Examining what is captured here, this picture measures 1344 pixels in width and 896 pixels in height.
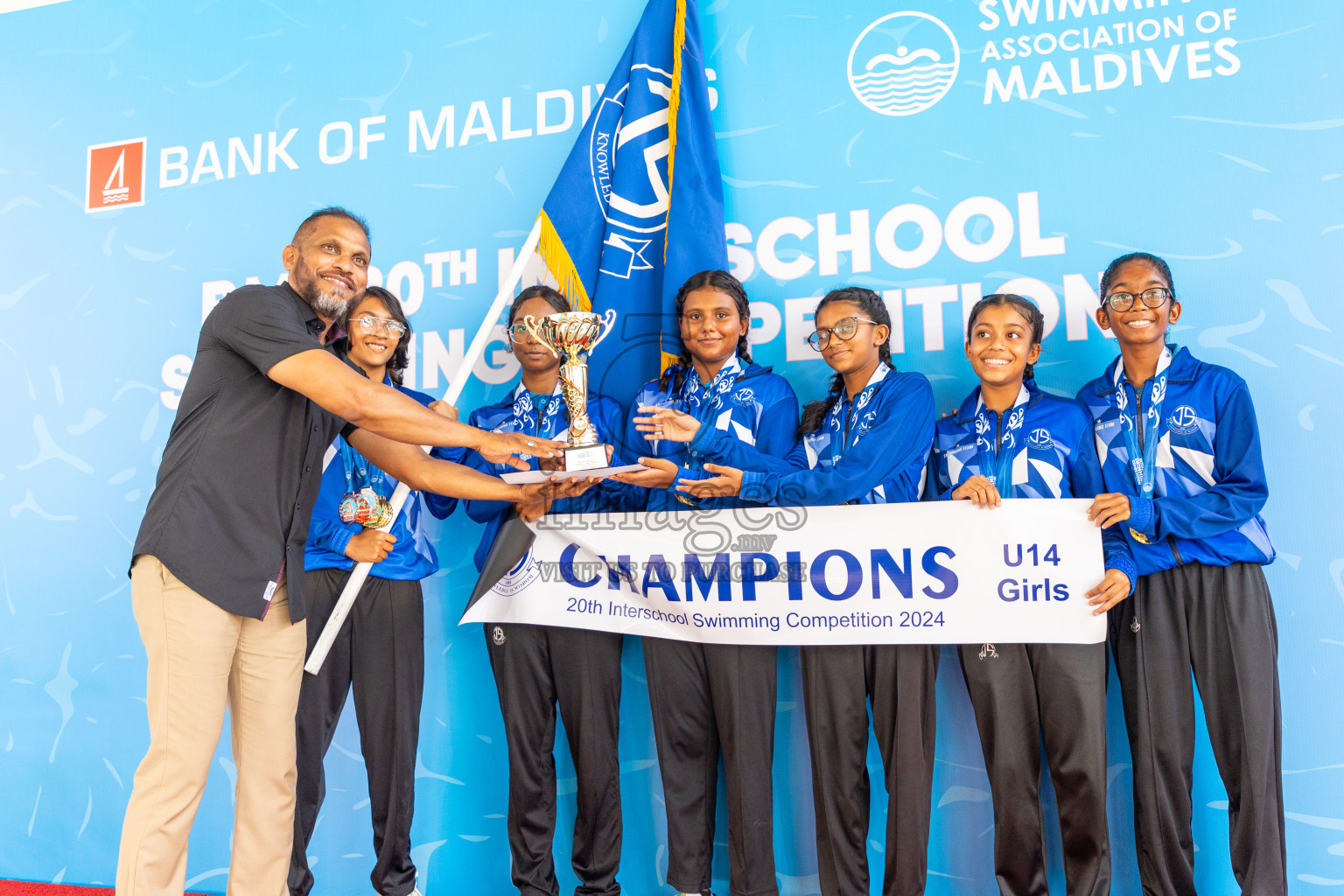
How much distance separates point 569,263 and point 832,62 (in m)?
1.19

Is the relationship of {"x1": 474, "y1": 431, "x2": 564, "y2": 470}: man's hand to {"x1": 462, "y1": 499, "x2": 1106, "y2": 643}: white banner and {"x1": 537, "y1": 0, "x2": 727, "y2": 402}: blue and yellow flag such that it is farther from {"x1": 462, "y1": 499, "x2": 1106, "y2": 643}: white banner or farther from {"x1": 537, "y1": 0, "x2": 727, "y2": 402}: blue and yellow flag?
{"x1": 537, "y1": 0, "x2": 727, "y2": 402}: blue and yellow flag

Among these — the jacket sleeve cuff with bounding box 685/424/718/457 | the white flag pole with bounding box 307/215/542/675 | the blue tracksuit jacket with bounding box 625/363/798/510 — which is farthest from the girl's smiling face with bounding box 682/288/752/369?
the white flag pole with bounding box 307/215/542/675

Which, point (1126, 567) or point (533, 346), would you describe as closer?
point (1126, 567)

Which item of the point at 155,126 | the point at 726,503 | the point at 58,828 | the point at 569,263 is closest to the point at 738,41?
the point at 569,263

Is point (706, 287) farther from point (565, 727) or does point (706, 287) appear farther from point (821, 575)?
point (565, 727)

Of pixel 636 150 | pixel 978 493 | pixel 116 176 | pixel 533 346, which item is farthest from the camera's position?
pixel 116 176

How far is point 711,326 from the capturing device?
106 inches

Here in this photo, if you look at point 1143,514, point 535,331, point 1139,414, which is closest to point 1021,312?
point 1139,414

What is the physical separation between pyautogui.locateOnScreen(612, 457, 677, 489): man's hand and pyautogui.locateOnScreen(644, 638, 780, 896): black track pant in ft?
1.63

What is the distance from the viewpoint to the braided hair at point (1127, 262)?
2484mm

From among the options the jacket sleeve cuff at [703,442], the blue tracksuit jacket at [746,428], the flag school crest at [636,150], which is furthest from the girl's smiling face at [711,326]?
the flag school crest at [636,150]

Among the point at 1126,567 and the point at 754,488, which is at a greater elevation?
the point at 754,488

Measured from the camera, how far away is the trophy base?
7.32ft

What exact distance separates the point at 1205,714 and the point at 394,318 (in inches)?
107
